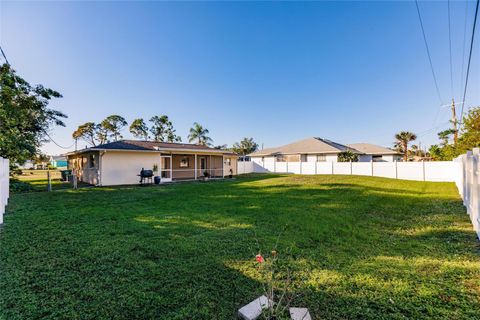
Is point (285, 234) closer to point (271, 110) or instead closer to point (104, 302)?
point (104, 302)

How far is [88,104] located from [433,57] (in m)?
25.2

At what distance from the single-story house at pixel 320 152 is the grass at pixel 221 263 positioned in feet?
68.1

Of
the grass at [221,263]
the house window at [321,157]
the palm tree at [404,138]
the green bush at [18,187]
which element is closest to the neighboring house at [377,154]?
the palm tree at [404,138]

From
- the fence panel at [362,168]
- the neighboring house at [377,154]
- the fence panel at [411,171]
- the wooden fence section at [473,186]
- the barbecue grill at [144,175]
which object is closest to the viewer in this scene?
the wooden fence section at [473,186]

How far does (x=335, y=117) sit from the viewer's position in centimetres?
2812

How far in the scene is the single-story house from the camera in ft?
89.3

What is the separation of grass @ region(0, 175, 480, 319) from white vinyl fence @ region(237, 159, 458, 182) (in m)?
12.1

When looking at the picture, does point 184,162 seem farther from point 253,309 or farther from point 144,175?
point 253,309

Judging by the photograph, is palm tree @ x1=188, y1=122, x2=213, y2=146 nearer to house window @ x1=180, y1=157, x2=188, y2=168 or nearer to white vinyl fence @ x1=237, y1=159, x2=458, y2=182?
white vinyl fence @ x1=237, y1=159, x2=458, y2=182

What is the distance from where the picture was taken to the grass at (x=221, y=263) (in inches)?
94.4

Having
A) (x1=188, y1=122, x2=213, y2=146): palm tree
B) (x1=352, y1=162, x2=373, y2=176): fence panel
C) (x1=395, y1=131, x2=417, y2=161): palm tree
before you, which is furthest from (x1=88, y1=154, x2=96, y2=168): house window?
(x1=395, y1=131, x2=417, y2=161): palm tree

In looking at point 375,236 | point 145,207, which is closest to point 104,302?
point 375,236

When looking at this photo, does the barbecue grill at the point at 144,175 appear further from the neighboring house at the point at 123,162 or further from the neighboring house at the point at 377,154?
the neighboring house at the point at 377,154

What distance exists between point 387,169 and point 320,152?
354 inches
